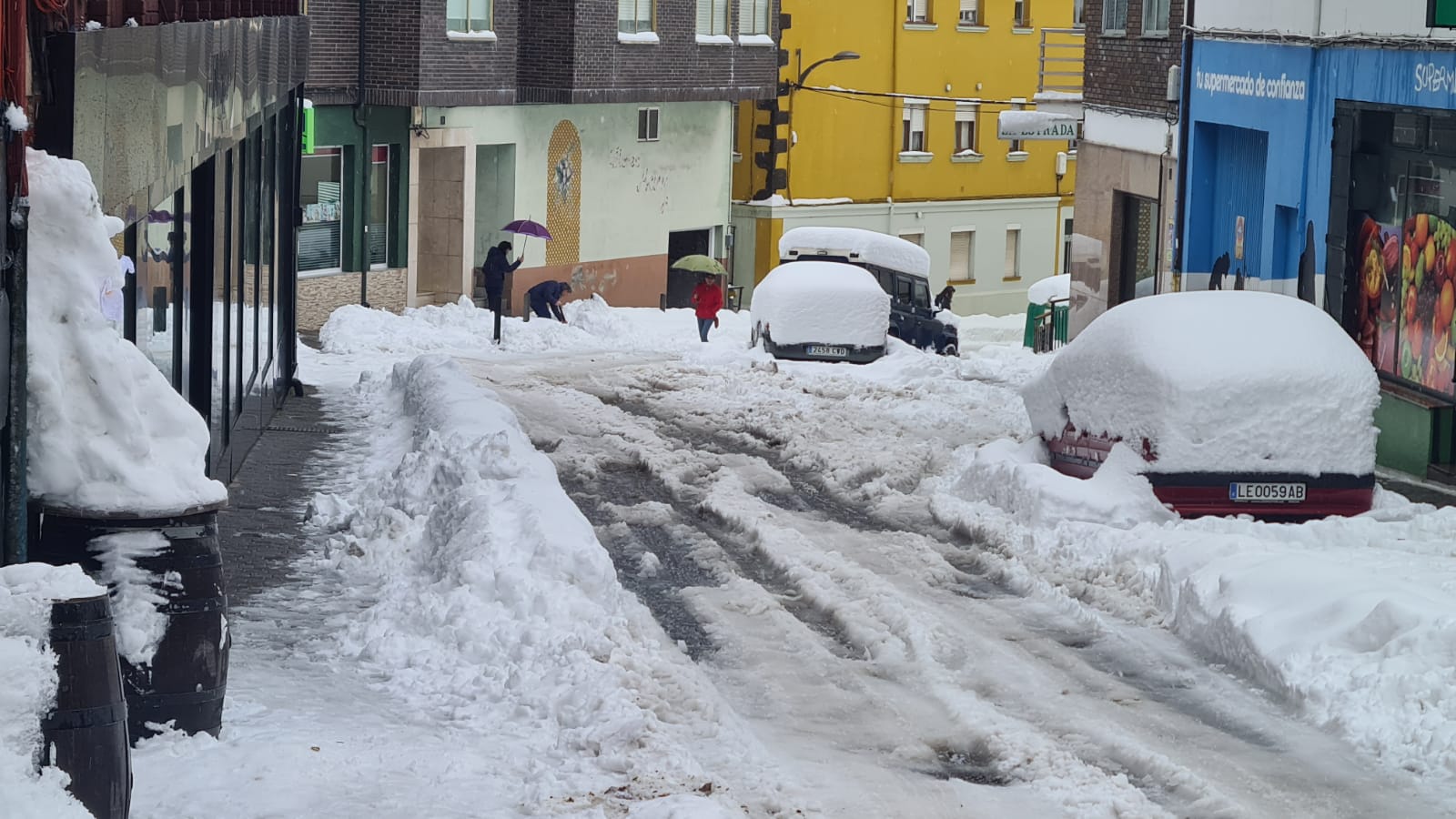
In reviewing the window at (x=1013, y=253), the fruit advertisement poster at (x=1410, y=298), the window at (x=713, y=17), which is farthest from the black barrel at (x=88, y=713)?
the window at (x=1013, y=253)

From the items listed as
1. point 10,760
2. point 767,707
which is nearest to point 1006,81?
point 767,707

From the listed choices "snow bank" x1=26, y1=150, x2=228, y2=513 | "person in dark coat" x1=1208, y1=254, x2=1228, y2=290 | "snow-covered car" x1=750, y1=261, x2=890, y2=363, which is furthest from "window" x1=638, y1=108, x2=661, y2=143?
"snow bank" x1=26, y1=150, x2=228, y2=513

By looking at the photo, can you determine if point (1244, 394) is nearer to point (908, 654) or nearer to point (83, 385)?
point (908, 654)

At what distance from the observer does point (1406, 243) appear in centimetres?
1894

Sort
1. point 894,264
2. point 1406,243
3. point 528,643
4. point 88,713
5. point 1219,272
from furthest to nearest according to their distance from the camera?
point 894,264
point 1219,272
point 1406,243
point 528,643
point 88,713

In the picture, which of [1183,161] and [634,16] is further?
[634,16]

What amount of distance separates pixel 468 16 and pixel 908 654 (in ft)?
92.4

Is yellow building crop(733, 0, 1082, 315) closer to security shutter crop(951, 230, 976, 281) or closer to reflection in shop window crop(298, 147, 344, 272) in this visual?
security shutter crop(951, 230, 976, 281)

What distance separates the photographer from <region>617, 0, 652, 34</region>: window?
130 feet

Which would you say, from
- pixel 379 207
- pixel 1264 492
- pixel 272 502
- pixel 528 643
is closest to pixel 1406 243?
pixel 1264 492

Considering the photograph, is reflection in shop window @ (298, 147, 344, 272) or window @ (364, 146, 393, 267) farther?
window @ (364, 146, 393, 267)

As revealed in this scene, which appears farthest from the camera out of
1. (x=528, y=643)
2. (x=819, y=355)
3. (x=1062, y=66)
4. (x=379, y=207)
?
(x=1062, y=66)

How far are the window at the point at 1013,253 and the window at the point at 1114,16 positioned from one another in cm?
2344

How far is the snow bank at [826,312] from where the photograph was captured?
27.7 meters
